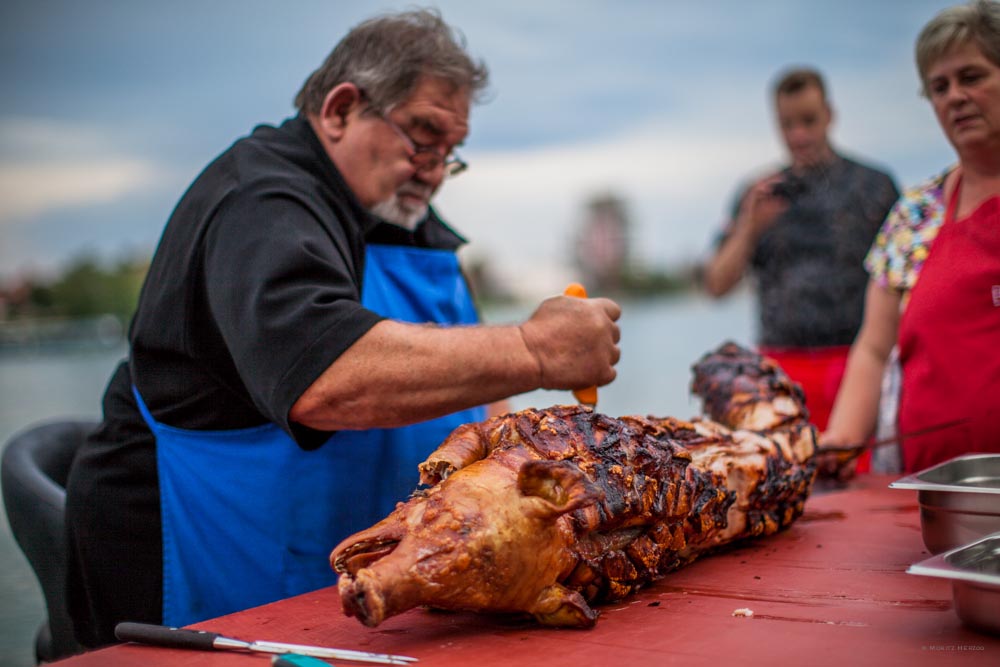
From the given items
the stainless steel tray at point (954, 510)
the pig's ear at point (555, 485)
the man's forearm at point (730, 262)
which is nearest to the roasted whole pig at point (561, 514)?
the pig's ear at point (555, 485)

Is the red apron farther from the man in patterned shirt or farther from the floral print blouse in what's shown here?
the man in patterned shirt

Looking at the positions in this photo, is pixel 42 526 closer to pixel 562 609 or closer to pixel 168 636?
pixel 168 636

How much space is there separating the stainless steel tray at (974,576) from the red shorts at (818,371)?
308 cm

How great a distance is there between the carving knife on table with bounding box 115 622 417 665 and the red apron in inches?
81.3

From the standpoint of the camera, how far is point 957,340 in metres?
2.57

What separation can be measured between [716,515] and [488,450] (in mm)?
531

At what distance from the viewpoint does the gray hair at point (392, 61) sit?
7.54 feet

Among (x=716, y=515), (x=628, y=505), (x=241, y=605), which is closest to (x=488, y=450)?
(x=628, y=505)

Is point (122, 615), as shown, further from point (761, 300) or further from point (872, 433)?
point (761, 300)

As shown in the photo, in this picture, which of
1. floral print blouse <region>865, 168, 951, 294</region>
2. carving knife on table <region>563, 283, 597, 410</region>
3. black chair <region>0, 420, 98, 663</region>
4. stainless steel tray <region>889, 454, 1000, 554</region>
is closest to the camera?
stainless steel tray <region>889, 454, 1000, 554</region>

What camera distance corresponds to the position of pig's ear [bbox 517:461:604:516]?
1276 mm

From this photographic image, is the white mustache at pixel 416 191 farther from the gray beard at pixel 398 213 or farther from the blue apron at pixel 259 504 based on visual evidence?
the blue apron at pixel 259 504

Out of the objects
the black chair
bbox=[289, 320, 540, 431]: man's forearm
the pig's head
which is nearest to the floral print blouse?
bbox=[289, 320, 540, 431]: man's forearm

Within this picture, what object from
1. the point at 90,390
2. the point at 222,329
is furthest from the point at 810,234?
the point at 90,390
